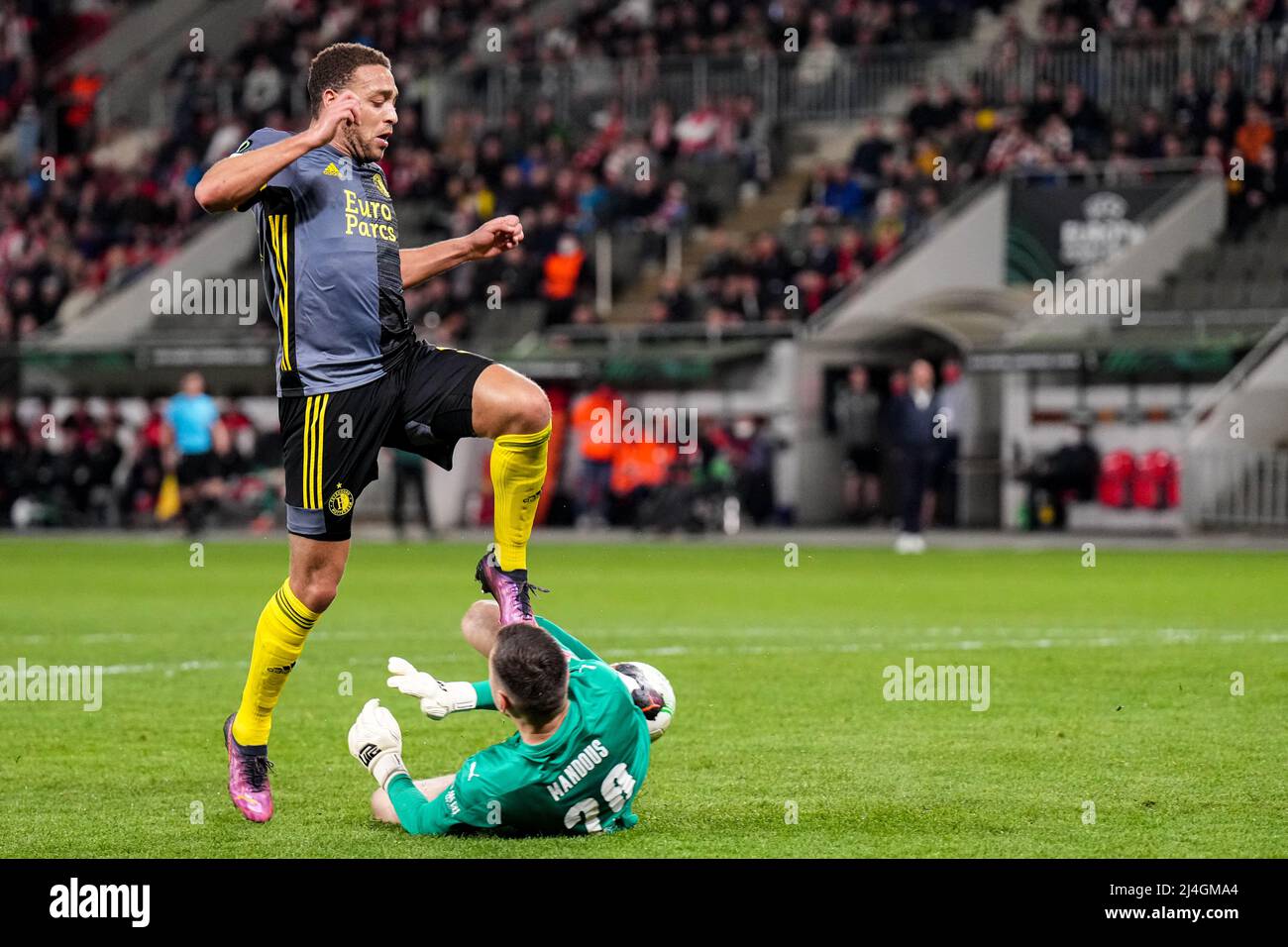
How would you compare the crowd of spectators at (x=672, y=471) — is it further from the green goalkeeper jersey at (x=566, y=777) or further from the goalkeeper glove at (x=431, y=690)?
the green goalkeeper jersey at (x=566, y=777)

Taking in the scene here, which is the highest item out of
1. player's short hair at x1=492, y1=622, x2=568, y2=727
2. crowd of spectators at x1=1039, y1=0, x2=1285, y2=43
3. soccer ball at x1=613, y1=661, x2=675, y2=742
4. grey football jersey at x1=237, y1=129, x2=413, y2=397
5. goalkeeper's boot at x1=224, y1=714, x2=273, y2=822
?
crowd of spectators at x1=1039, y1=0, x2=1285, y2=43

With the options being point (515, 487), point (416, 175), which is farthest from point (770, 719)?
point (416, 175)

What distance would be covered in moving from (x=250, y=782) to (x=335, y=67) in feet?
8.08

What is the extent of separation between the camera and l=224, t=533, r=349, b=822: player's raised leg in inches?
274

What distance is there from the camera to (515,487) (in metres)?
7.18

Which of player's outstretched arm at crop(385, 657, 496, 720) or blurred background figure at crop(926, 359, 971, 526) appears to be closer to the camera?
player's outstretched arm at crop(385, 657, 496, 720)

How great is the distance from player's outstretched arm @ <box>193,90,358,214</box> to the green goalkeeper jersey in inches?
72.1

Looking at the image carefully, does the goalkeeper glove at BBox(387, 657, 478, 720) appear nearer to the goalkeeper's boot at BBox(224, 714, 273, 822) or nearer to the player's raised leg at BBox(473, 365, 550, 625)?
the player's raised leg at BBox(473, 365, 550, 625)

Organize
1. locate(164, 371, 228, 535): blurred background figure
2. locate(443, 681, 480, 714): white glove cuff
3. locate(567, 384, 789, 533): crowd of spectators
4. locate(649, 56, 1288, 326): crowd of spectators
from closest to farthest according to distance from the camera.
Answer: locate(443, 681, 480, 714): white glove cuff
locate(164, 371, 228, 535): blurred background figure
locate(567, 384, 789, 533): crowd of spectators
locate(649, 56, 1288, 326): crowd of spectators

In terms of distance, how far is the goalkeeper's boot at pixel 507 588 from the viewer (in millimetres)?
7062

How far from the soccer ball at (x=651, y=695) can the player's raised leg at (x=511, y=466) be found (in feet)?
1.29

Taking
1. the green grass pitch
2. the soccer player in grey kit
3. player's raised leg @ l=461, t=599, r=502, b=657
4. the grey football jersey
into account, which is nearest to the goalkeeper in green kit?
the green grass pitch


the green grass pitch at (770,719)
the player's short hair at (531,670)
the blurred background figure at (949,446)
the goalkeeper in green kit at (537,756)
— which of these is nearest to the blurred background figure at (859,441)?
the blurred background figure at (949,446)
